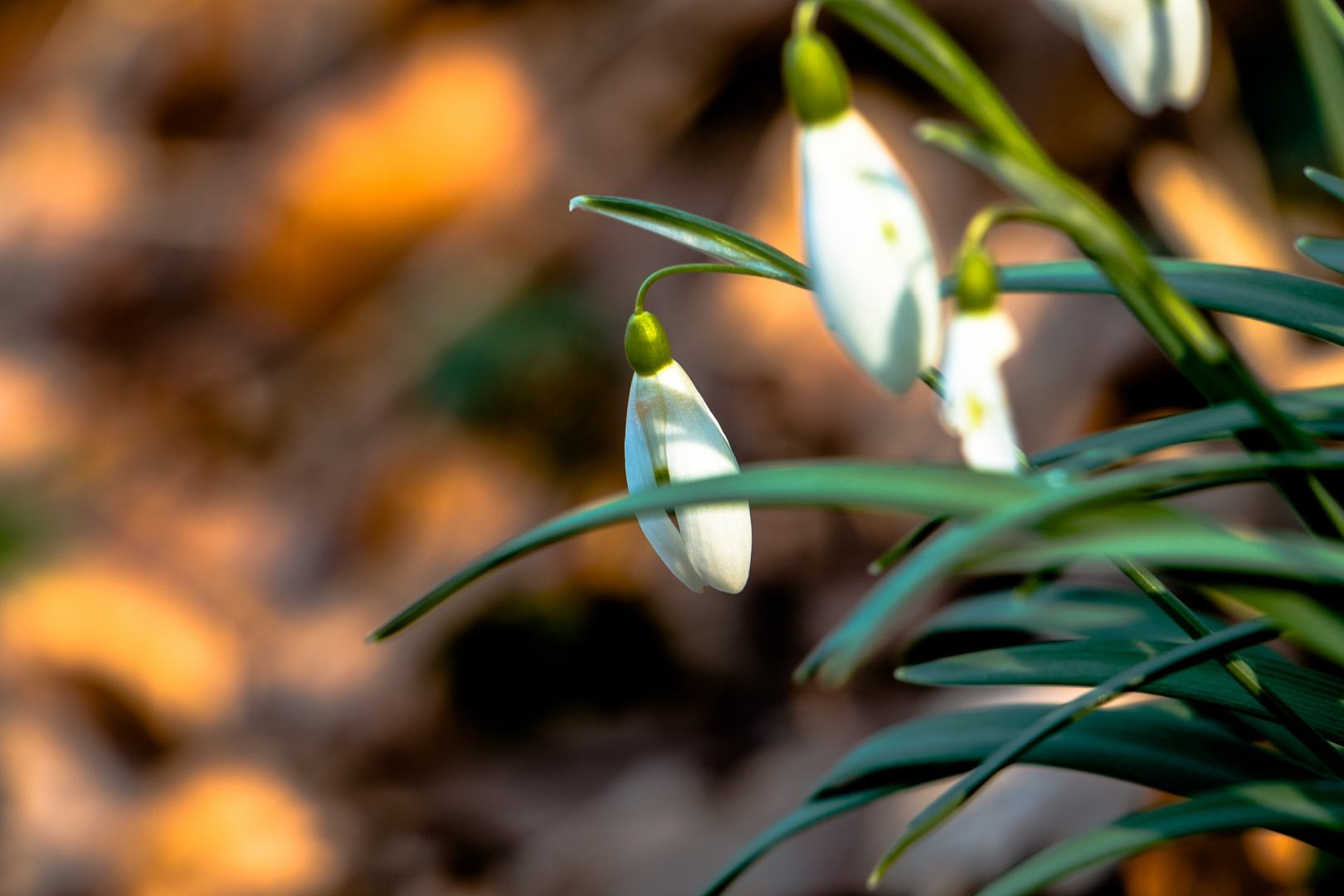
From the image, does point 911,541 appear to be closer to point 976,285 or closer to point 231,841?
point 976,285

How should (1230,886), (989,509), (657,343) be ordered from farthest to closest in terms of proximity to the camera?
(1230,886) → (657,343) → (989,509)

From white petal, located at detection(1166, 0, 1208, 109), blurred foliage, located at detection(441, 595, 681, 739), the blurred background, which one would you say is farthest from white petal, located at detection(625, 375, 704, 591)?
blurred foliage, located at detection(441, 595, 681, 739)

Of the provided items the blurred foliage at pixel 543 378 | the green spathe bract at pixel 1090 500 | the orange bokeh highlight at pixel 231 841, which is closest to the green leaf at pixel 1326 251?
the green spathe bract at pixel 1090 500

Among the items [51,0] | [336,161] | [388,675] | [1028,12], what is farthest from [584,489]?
[51,0]

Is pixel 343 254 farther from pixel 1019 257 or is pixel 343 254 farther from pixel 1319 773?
pixel 1319 773

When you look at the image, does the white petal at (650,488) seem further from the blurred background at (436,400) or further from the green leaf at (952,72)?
the blurred background at (436,400)

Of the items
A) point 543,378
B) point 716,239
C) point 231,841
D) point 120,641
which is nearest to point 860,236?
point 716,239
